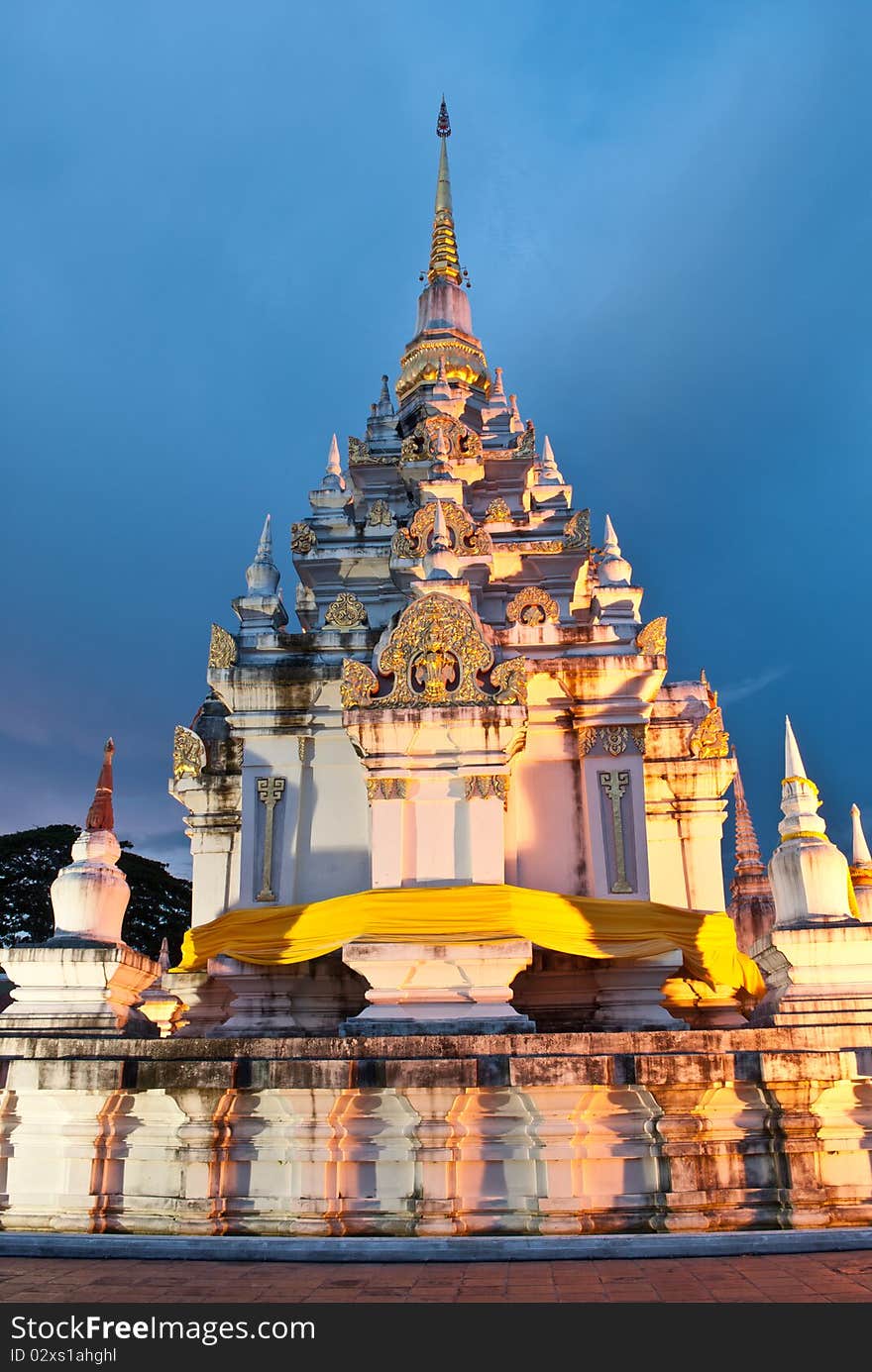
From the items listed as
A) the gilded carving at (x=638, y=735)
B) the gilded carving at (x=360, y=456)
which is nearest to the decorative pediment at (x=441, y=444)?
the gilded carving at (x=360, y=456)

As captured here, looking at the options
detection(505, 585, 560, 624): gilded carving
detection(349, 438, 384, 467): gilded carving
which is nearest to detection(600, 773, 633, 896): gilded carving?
detection(505, 585, 560, 624): gilded carving

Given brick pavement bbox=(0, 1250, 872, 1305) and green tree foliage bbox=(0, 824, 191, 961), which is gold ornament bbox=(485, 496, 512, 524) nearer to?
brick pavement bbox=(0, 1250, 872, 1305)

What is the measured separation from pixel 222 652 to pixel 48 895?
40984 mm

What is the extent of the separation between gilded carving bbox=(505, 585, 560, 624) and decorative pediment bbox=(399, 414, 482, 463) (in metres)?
3.71

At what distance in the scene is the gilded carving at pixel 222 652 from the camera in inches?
643

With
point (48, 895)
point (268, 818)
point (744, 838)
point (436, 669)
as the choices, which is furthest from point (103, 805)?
point (48, 895)

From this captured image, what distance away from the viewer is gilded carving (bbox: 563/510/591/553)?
18.8 metres

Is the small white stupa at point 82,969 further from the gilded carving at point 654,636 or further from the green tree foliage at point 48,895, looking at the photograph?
the green tree foliage at point 48,895

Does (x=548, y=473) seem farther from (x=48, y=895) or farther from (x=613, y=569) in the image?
(x=48, y=895)

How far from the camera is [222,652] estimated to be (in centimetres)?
1638

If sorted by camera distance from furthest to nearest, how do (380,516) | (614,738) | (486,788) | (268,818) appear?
(380,516)
(268,818)
(614,738)
(486,788)

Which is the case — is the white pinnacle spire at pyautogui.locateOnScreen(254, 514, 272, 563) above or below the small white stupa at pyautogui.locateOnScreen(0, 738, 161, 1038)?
above

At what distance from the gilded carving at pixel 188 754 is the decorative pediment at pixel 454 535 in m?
5.15
